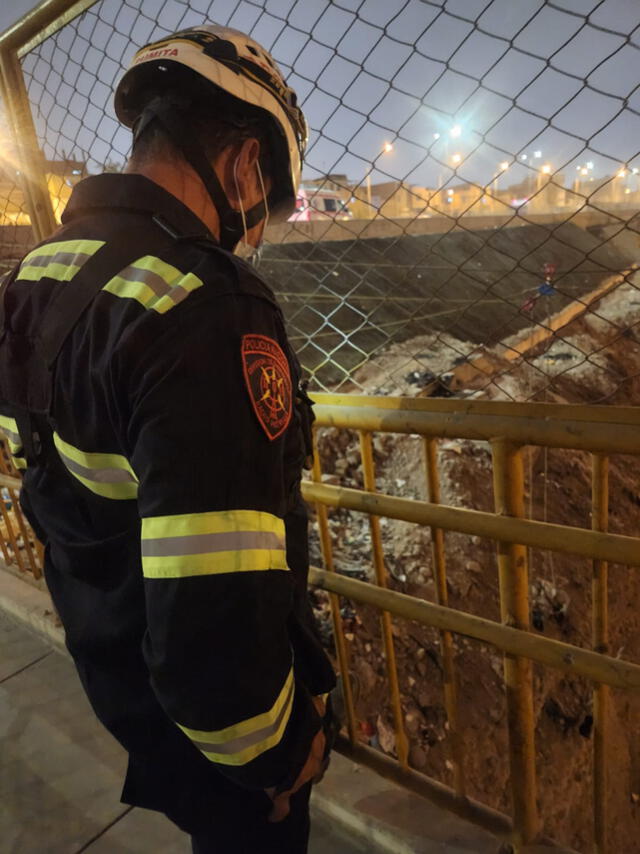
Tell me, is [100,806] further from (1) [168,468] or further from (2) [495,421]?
(2) [495,421]

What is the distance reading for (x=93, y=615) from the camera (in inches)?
44.8

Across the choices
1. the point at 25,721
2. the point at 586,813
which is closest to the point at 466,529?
the point at 25,721

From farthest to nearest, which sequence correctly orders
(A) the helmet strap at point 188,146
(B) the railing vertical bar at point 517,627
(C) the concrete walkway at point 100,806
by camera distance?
1. (C) the concrete walkway at point 100,806
2. (B) the railing vertical bar at point 517,627
3. (A) the helmet strap at point 188,146

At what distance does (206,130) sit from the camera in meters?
1.14

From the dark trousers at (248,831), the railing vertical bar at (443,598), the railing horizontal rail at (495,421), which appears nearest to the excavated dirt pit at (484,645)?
the railing vertical bar at (443,598)

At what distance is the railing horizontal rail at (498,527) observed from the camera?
3.95 ft

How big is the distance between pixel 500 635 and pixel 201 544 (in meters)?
1.04

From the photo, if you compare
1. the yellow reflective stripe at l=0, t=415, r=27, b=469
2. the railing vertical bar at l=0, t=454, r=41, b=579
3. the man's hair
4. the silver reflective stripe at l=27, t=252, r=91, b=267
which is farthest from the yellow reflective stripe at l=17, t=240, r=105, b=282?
the railing vertical bar at l=0, t=454, r=41, b=579

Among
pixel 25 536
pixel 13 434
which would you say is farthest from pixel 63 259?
pixel 25 536

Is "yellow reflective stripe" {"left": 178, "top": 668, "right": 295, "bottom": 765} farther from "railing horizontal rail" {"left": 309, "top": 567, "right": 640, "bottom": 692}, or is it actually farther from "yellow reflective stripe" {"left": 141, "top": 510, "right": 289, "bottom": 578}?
"railing horizontal rail" {"left": 309, "top": 567, "right": 640, "bottom": 692}

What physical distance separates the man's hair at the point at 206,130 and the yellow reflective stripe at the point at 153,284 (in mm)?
318

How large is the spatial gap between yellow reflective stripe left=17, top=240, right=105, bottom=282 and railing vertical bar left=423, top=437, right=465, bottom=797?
987 millimetres

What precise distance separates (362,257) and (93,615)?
2284cm

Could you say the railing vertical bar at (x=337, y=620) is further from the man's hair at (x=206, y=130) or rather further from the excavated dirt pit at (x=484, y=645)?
the excavated dirt pit at (x=484, y=645)
